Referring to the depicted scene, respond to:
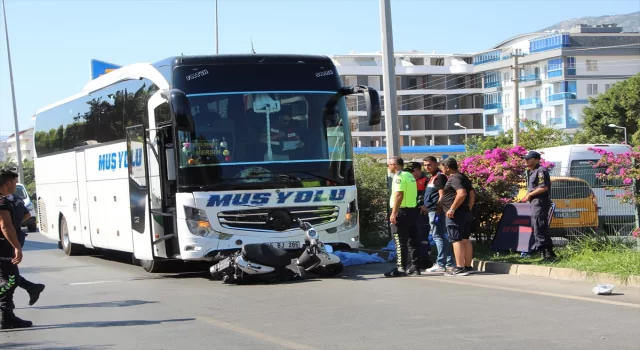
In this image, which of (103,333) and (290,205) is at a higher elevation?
(290,205)

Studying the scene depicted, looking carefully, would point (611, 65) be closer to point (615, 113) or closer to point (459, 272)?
point (615, 113)

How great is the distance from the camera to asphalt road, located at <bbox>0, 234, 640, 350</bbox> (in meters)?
8.34

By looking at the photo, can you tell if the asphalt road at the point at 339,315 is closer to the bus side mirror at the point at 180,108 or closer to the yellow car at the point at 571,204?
the bus side mirror at the point at 180,108

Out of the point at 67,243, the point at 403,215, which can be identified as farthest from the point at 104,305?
the point at 67,243

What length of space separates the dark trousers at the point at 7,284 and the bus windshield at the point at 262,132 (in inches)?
158

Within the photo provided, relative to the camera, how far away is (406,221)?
1389cm

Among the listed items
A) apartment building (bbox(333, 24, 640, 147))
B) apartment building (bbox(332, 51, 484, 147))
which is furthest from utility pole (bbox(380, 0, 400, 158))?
apartment building (bbox(332, 51, 484, 147))

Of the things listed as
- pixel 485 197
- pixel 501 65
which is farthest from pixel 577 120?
pixel 485 197

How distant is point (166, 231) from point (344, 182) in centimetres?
303

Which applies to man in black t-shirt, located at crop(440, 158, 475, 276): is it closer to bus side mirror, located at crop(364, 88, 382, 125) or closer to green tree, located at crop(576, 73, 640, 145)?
bus side mirror, located at crop(364, 88, 382, 125)

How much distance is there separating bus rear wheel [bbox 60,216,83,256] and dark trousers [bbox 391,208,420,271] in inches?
413

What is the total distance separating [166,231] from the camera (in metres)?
14.6

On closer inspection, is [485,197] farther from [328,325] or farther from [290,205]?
[328,325]

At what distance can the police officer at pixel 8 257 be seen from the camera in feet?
32.4
